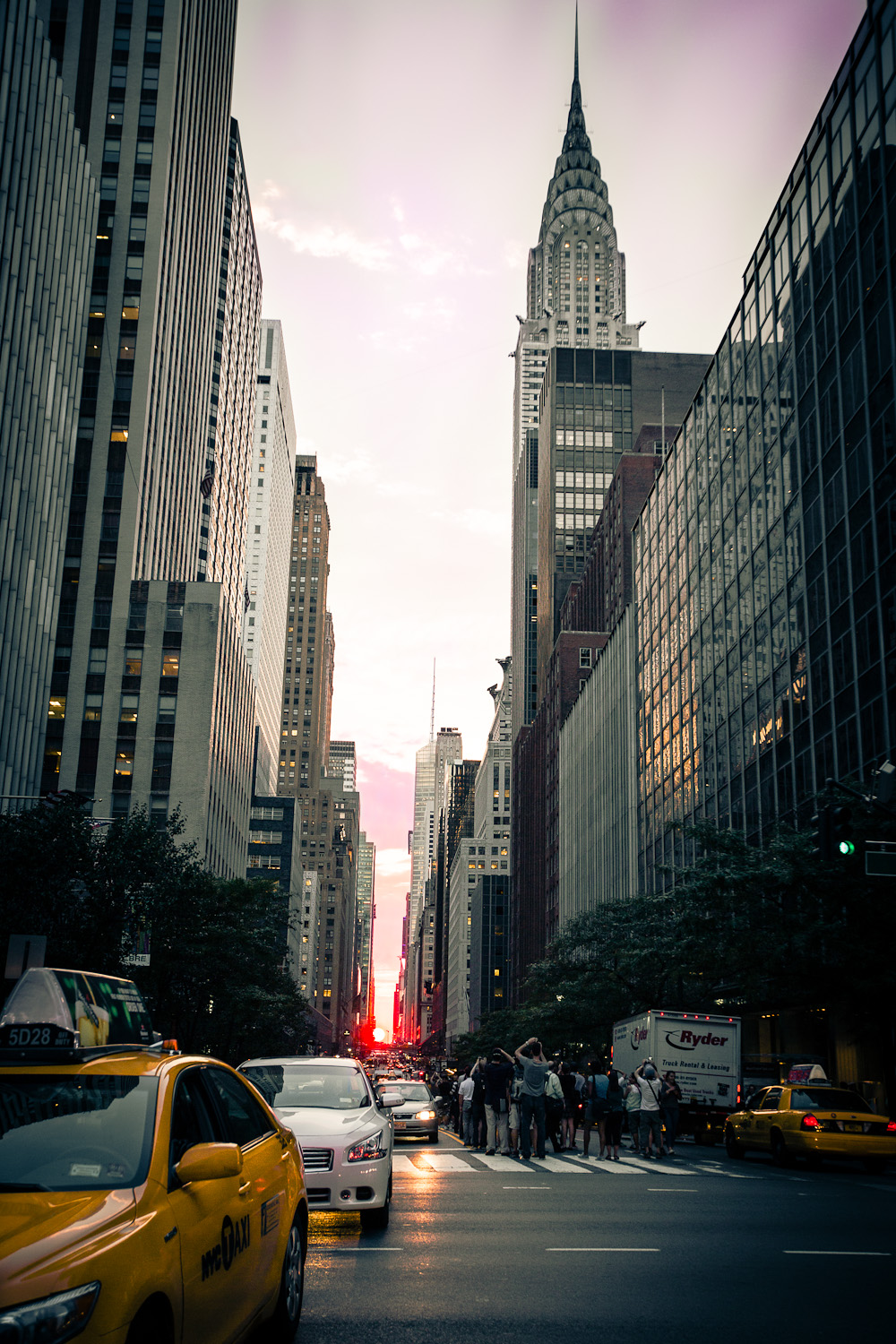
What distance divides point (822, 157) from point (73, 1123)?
43.5 meters

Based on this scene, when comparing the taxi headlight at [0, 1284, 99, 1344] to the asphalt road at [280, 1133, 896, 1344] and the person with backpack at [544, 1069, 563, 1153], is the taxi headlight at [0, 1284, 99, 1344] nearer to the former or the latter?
the asphalt road at [280, 1133, 896, 1344]

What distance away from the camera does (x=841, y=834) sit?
17734 millimetres

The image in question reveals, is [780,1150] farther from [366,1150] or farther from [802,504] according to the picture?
[802,504]

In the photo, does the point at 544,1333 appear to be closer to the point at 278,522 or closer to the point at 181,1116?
the point at 181,1116

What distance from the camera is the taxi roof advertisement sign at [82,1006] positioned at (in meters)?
8.70

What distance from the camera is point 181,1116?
17.5ft

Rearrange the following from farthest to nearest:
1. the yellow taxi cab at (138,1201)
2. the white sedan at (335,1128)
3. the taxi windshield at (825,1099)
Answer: the taxi windshield at (825,1099) → the white sedan at (335,1128) → the yellow taxi cab at (138,1201)

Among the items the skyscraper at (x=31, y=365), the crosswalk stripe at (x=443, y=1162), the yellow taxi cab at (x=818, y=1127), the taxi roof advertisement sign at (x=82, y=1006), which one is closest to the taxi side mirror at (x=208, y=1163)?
the taxi roof advertisement sign at (x=82, y=1006)

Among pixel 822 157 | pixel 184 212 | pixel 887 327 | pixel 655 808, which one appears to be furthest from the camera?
pixel 184 212

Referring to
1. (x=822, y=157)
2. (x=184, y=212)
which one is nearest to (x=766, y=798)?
(x=822, y=157)

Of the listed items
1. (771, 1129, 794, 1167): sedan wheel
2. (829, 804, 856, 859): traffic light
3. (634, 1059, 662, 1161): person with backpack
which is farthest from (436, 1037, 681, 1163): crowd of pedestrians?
(829, 804, 856, 859): traffic light

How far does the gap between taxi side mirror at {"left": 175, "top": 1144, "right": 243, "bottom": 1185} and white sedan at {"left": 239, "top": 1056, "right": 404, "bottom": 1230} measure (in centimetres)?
423

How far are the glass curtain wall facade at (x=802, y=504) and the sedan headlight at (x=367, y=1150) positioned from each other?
2536 centimetres

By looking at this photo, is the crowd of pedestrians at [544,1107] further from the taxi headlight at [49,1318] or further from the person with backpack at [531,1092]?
the taxi headlight at [49,1318]
